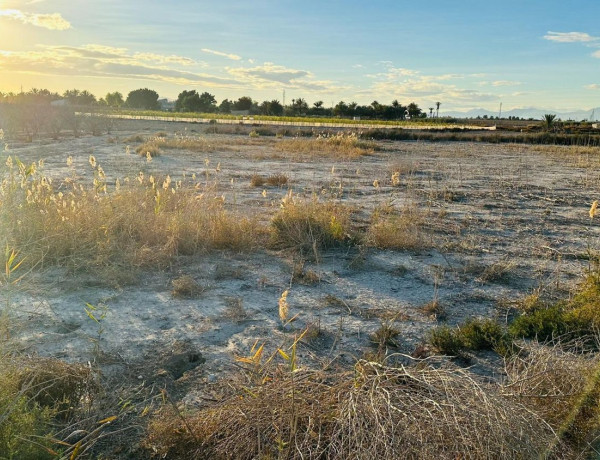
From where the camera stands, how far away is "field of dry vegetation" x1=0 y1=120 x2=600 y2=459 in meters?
2.42

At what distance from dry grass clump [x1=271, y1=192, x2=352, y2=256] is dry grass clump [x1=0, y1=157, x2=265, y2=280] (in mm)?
375

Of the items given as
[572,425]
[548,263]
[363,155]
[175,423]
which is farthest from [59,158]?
[572,425]

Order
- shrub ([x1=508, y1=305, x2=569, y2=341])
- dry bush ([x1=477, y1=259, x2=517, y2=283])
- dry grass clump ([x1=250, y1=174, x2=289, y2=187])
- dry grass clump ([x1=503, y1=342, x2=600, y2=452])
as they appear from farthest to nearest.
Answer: dry grass clump ([x1=250, y1=174, x2=289, y2=187]) < dry bush ([x1=477, y1=259, x2=517, y2=283]) < shrub ([x1=508, y1=305, x2=569, y2=341]) < dry grass clump ([x1=503, y1=342, x2=600, y2=452])

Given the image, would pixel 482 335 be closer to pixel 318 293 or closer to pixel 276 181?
pixel 318 293

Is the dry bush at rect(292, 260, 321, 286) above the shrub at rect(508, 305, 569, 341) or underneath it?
underneath

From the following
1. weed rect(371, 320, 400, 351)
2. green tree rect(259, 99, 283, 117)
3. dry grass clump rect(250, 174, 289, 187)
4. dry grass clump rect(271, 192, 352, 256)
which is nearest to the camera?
weed rect(371, 320, 400, 351)

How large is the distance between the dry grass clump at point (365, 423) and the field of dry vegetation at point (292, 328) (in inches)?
0.4

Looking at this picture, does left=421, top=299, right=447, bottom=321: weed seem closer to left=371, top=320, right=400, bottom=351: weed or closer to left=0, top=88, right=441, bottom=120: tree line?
left=371, top=320, right=400, bottom=351: weed

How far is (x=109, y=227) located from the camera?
20.8 feet

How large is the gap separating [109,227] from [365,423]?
15.9 feet

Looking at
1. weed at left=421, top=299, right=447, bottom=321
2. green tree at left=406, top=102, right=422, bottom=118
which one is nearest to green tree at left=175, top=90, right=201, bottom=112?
green tree at left=406, top=102, right=422, bottom=118

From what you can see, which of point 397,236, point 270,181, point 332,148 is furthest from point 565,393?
point 332,148

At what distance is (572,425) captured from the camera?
2754 millimetres

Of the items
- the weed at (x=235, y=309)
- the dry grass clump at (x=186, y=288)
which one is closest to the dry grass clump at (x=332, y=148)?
the dry grass clump at (x=186, y=288)
